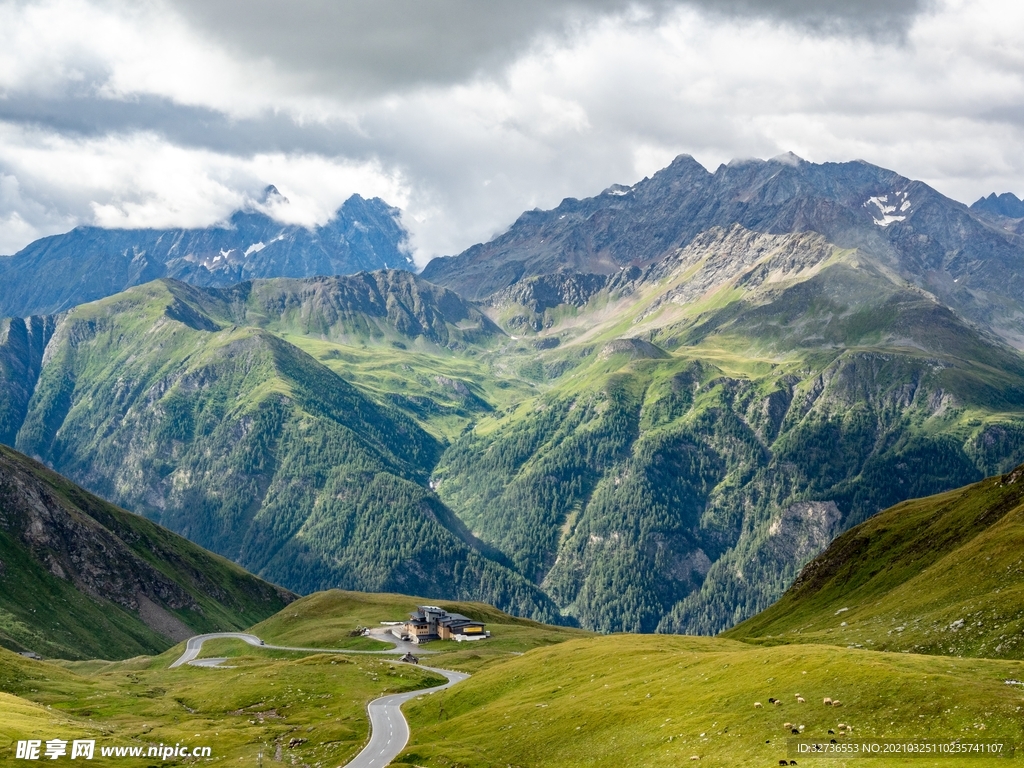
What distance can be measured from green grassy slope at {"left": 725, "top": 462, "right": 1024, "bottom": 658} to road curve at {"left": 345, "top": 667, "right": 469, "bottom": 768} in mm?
60876

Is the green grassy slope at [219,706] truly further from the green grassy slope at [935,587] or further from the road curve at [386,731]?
the green grassy slope at [935,587]

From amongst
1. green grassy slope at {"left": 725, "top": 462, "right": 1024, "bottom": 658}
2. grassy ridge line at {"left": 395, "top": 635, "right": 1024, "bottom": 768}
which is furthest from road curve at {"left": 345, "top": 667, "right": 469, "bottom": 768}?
green grassy slope at {"left": 725, "top": 462, "right": 1024, "bottom": 658}

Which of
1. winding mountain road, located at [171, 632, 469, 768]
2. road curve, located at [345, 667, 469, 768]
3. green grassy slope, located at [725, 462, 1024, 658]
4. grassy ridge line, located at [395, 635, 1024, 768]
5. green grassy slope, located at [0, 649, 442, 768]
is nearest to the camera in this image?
grassy ridge line, located at [395, 635, 1024, 768]

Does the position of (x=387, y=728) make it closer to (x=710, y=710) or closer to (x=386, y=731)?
(x=386, y=731)

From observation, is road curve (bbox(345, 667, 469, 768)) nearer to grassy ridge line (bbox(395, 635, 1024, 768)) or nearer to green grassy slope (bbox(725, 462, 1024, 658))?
grassy ridge line (bbox(395, 635, 1024, 768))

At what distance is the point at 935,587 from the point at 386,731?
280 ft

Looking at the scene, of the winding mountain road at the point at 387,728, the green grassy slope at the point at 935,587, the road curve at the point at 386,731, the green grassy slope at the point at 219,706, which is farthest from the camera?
the green grassy slope at the point at 935,587

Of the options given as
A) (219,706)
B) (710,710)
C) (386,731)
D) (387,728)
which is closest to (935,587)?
(710,710)

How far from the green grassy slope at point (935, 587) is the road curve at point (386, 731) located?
200ft

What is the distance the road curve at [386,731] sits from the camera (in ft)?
318

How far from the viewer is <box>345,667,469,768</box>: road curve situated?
318ft

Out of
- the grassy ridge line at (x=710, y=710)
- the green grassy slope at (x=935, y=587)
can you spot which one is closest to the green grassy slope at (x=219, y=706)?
the grassy ridge line at (x=710, y=710)

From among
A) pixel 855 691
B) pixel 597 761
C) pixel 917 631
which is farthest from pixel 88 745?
pixel 917 631

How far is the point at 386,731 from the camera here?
364 ft
